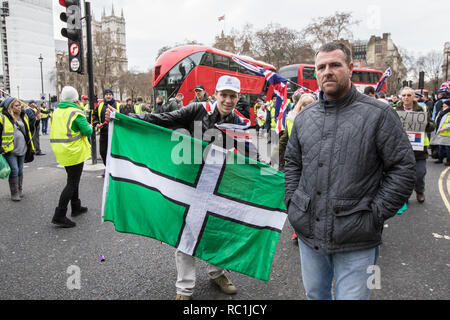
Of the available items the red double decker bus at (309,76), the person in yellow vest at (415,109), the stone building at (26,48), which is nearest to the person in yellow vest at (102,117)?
the person in yellow vest at (415,109)

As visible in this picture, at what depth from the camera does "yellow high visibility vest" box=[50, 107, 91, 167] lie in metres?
4.68

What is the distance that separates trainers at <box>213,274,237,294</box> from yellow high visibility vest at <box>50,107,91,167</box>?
2899 mm

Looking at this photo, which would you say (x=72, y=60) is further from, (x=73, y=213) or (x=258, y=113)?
(x=258, y=113)

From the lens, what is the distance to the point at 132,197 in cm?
296

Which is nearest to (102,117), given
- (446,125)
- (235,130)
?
(235,130)

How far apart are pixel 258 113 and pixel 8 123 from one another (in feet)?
45.7

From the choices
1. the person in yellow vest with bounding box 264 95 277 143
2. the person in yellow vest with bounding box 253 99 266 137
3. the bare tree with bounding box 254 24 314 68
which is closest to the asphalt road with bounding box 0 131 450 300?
the person in yellow vest with bounding box 264 95 277 143

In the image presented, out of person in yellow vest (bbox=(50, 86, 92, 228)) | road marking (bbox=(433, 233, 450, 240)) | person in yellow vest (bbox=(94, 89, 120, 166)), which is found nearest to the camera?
road marking (bbox=(433, 233, 450, 240))

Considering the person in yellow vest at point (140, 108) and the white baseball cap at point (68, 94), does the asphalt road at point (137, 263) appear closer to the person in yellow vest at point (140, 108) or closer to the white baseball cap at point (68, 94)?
the white baseball cap at point (68, 94)

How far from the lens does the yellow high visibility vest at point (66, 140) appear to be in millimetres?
4680

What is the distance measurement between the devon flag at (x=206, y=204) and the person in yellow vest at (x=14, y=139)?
147 inches

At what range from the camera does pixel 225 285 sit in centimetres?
298

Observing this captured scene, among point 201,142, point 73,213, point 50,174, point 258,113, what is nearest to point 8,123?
point 73,213

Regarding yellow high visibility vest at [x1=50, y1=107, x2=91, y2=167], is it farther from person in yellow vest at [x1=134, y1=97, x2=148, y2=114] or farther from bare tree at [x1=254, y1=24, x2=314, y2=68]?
bare tree at [x1=254, y1=24, x2=314, y2=68]
